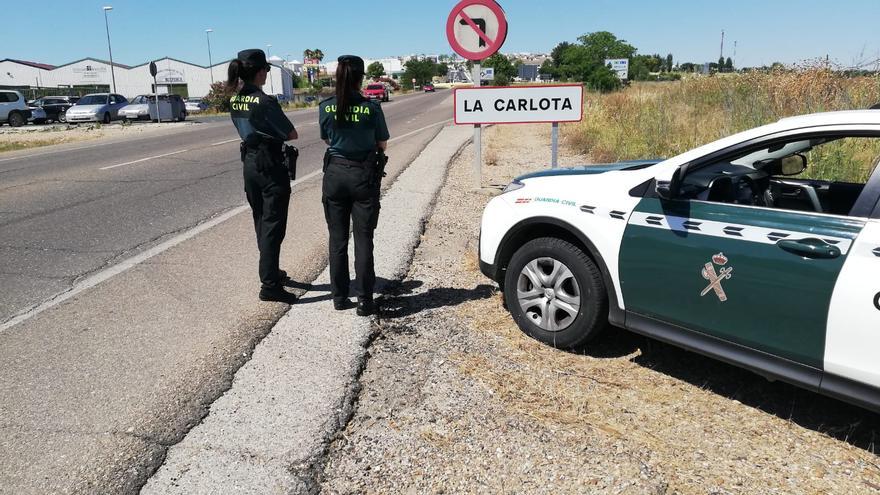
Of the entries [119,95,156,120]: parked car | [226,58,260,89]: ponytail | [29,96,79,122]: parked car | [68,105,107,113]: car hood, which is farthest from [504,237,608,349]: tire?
[29,96,79,122]: parked car

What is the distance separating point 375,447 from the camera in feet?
10.0

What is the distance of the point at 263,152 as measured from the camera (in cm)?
479

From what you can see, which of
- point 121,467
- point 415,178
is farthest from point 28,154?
point 121,467

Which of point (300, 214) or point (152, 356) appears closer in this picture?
point (152, 356)

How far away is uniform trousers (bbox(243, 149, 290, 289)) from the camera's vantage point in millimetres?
4830

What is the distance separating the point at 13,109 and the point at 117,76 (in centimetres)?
5760

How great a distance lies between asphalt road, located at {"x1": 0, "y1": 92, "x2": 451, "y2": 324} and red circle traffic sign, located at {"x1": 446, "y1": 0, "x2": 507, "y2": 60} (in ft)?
10.0

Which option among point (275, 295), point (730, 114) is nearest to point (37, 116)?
point (730, 114)

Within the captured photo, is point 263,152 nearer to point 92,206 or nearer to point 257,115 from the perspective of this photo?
point 257,115

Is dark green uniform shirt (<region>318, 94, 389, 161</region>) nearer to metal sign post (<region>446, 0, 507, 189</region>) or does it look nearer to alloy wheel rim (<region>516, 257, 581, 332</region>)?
alloy wheel rim (<region>516, 257, 581, 332</region>)

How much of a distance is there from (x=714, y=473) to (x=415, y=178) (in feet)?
29.6

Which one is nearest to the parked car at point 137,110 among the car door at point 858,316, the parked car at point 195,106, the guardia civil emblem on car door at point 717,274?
the parked car at point 195,106

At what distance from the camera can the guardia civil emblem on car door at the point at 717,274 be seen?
3201 mm

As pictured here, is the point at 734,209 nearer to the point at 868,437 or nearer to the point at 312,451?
the point at 868,437
